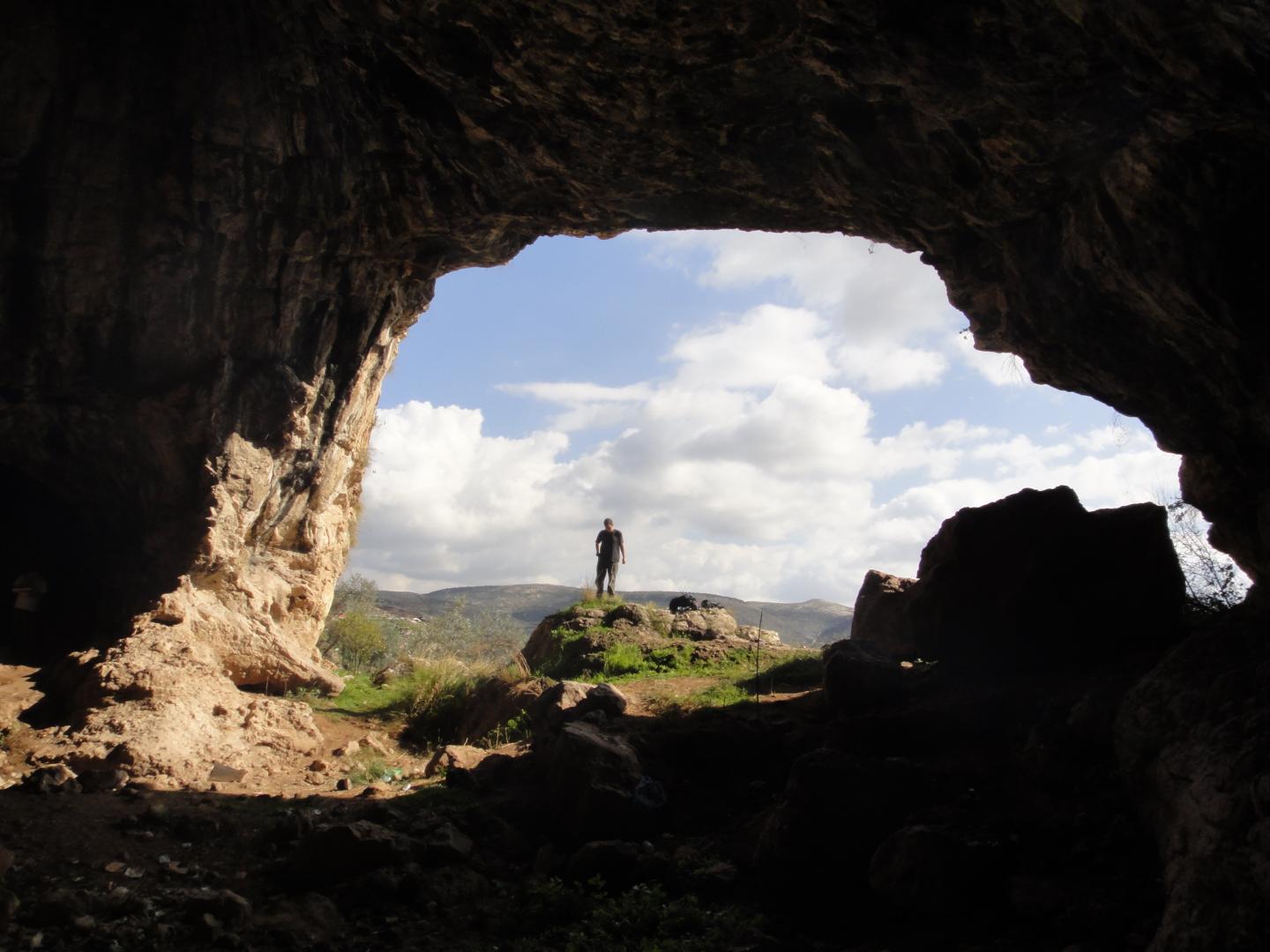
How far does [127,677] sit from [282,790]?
7.63 feet

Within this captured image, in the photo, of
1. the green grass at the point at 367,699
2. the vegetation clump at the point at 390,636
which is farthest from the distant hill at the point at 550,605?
the green grass at the point at 367,699

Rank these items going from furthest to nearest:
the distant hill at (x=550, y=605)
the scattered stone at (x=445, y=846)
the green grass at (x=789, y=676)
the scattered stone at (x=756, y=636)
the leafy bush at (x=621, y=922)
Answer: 1. the distant hill at (x=550, y=605)
2. the scattered stone at (x=756, y=636)
3. the green grass at (x=789, y=676)
4. the scattered stone at (x=445, y=846)
5. the leafy bush at (x=621, y=922)

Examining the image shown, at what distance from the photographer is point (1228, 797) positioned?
3.88 meters

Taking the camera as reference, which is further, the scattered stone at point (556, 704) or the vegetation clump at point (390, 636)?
the vegetation clump at point (390, 636)

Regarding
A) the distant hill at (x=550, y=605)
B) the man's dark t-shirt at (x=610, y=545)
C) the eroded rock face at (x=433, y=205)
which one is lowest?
the distant hill at (x=550, y=605)

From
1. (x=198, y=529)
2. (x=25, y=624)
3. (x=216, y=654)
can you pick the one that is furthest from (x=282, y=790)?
(x=25, y=624)

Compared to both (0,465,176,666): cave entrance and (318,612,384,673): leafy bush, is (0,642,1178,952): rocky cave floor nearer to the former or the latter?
(0,465,176,666): cave entrance

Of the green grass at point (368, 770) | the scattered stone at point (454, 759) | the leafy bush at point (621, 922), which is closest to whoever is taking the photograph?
the leafy bush at point (621, 922)

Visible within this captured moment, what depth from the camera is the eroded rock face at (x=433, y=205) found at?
5.50 meters

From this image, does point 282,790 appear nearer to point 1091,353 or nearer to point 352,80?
point 352,80

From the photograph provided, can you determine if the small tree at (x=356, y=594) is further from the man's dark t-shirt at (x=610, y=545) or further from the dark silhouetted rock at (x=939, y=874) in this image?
the dark silhouetted rock at (x=939, y=874)

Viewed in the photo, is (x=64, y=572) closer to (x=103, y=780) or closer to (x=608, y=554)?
(x=103, y=780)

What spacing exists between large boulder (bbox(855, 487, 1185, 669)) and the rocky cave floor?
436 mm

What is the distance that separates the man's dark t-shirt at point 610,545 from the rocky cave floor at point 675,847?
10938 millimetres
